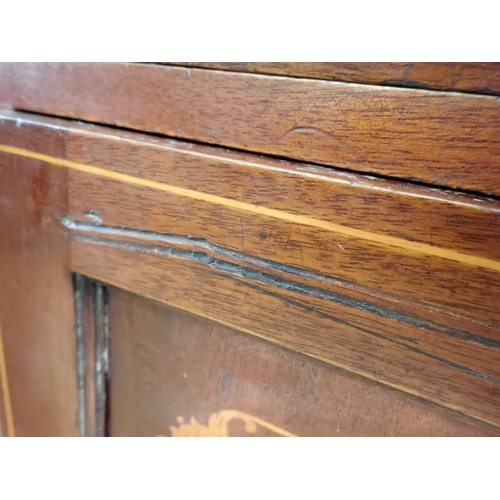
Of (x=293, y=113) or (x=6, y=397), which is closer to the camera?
(x=293, y=113)

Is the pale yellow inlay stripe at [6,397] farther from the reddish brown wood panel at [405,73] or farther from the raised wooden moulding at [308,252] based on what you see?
the reddish brown wood panel at [405,73]

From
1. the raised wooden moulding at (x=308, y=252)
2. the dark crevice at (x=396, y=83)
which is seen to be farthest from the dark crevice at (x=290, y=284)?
the dark crevice at (x=396, y=83)

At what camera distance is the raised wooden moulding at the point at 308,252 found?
0.89 feet

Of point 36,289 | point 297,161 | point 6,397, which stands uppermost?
point 297,161

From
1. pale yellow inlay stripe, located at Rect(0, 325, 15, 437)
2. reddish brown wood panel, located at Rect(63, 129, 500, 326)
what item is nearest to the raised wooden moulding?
reddish brown wood panel, located at Rect(63, 129, 500, 326)

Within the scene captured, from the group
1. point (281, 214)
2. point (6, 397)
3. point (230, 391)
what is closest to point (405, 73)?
point (281, 214)

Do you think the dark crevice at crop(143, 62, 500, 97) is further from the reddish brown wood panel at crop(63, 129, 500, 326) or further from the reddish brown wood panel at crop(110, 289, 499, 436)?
the reddish brown wood panel at crop(110, 289, 499, 436)

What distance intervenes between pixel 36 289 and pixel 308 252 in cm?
A: 27


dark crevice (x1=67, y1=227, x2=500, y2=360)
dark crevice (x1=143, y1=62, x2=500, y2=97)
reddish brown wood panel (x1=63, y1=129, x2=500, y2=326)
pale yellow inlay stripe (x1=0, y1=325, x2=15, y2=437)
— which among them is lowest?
pale yellow inlay stripe (x1=0, y1=325, x2=15, y2=437)

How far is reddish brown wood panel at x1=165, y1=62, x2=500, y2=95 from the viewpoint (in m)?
0.24

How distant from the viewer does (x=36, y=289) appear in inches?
15.8

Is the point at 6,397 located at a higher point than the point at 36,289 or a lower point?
lower

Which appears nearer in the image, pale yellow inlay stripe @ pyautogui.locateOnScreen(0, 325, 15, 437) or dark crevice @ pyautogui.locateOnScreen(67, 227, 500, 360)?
dark crevice @ pyautogui.locateOnScreen(67, 227, 500, 360)

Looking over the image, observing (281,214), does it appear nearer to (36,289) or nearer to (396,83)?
(396,83)
